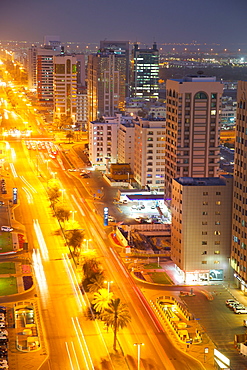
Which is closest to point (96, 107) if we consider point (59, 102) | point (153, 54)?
point (59, 102)

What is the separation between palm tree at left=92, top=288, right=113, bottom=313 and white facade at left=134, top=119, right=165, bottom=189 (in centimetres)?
3059

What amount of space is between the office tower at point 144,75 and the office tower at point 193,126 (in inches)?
3427

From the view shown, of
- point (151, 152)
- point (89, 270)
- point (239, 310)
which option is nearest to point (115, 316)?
point (89, 270)

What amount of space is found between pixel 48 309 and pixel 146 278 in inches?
300

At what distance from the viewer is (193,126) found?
57.3m

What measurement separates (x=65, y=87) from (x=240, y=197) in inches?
3057

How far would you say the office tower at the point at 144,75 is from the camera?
5719 inches

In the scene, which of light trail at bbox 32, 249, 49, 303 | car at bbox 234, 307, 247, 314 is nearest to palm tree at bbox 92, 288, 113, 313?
light trail at bbox 32, 249, 49, 303

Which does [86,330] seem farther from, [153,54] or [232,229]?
[153,54]

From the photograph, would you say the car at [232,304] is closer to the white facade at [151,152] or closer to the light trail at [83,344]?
the light trail at [83,344]

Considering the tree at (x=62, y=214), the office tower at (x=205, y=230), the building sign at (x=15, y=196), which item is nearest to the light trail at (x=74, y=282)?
the office tower at (x=205, y=230)

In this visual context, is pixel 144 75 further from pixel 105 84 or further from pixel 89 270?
pixel 89 270

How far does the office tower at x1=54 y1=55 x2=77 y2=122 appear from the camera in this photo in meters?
117

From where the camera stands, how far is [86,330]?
37.1 metres
